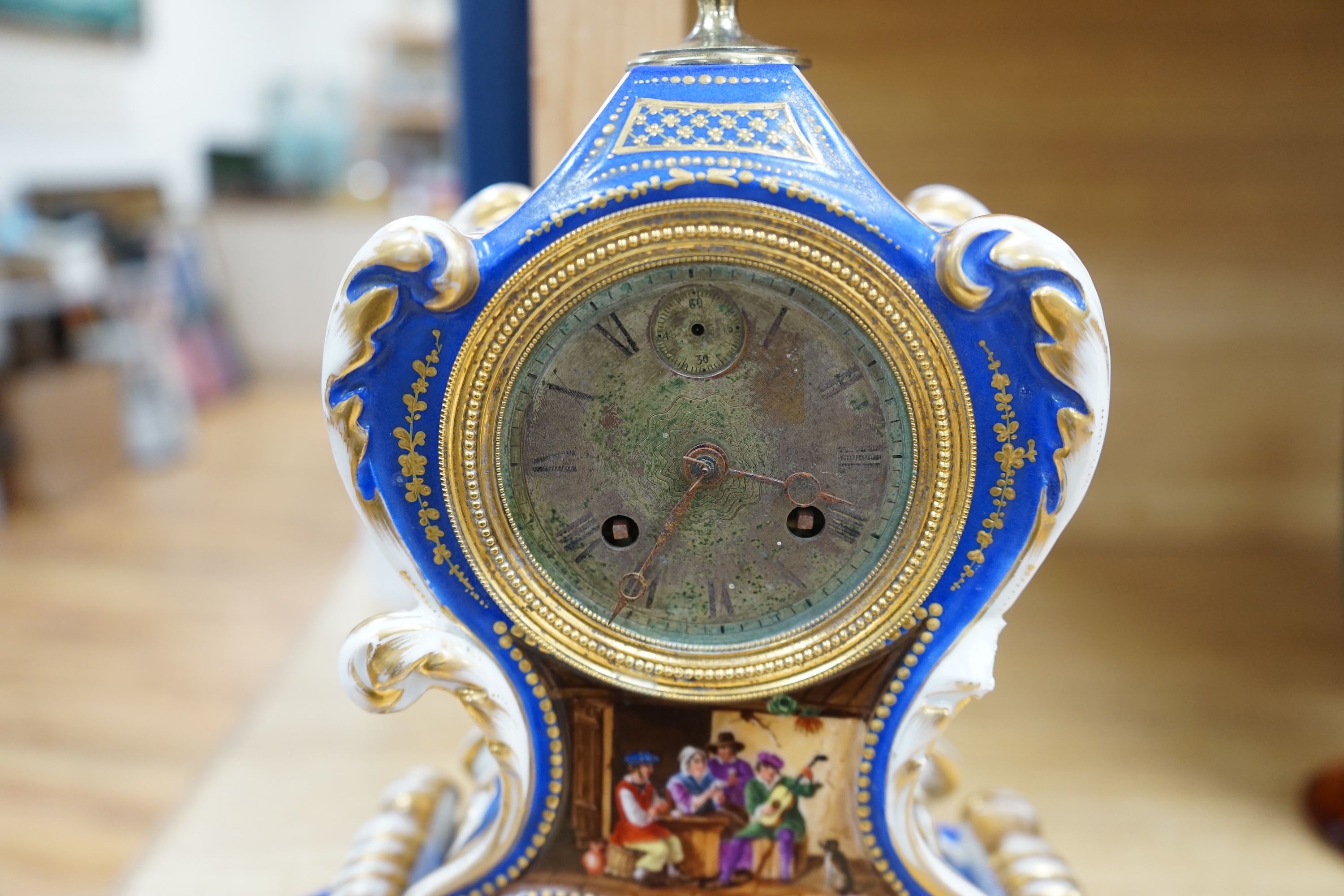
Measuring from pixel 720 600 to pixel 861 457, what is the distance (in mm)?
170

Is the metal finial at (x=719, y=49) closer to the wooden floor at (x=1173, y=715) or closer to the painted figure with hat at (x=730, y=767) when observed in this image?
the painted figure with hat at (x=730, y=767)

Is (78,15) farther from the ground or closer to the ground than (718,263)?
farther from the ground

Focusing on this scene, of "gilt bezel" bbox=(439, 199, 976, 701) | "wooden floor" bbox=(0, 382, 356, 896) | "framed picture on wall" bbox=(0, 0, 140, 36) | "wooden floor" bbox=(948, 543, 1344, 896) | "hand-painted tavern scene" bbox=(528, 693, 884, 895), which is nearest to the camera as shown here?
"gilt bezel" bbox=(439, 199, 976, 701)

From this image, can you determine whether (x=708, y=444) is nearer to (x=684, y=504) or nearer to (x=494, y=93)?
(x=684, y=504)

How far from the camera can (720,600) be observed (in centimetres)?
92

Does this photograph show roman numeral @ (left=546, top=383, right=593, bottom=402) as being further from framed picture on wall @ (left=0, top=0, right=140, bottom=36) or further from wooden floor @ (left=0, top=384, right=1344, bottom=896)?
framed picture on wall @ (left=0, top=0, right=140, bottom=36)

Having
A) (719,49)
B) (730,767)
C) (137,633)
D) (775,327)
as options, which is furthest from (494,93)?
(137,633)

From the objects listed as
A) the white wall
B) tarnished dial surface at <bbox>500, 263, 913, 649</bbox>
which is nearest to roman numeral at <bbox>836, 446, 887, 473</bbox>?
tarnished dial surface at <bbox>500, 263, 913, 649</bbox>

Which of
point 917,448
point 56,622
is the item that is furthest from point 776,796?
point 56,622

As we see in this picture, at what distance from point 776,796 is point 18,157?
352 cm

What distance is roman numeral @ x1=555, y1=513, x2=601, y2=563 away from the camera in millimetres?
913

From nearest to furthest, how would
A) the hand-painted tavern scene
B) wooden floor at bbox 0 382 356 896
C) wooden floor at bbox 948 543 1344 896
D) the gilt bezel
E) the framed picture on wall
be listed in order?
the gilt bezel < the hand-painted tavern scene < wooden floor at bbox 948 543 1344 896 < wooden floor at bbox 0 382 356 896 < the framed picture on wall

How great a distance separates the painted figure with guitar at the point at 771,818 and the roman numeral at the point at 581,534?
25 cm

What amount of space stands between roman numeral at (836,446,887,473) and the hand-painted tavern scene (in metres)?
0.22
